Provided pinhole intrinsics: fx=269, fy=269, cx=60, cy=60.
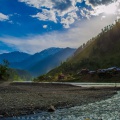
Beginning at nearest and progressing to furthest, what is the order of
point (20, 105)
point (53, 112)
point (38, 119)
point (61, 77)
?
point (38, 119) < point (53, 112) < point (20, 105) < point (61, 77)

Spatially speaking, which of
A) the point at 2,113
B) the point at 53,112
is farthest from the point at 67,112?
the point at 2,113

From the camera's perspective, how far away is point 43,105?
115 feet

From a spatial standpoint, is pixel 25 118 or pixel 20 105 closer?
pixel 25 118

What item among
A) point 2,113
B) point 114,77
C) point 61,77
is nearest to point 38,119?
point 2,113

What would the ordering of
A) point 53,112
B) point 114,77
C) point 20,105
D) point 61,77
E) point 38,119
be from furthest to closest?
point 61,77 → point 114,77 → point 20,105 → point 53,112 → point 38,119

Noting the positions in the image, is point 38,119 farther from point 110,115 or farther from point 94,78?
point 94,78

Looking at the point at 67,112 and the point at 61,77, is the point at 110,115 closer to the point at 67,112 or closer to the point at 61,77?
the point at 67,112

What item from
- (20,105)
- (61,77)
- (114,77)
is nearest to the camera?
(20,105)

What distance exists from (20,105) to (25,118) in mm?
6807

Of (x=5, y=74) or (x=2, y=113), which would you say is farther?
(x=5, y=74)

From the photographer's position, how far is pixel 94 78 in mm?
143000

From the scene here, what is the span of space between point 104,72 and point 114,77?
938cm

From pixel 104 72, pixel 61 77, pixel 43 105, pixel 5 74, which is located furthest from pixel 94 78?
pixel 43 105

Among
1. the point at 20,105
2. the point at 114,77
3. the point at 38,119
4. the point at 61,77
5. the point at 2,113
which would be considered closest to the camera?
the point at 38,119
